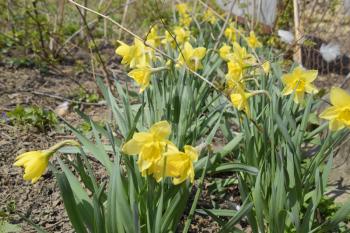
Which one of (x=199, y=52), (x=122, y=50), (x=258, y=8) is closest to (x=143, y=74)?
(x=122, y=50)

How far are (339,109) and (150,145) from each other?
709 millimetres

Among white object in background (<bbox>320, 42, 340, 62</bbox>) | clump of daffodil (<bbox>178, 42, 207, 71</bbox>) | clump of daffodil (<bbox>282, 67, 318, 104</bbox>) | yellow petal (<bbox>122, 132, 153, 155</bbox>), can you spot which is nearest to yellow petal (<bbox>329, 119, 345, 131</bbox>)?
clump of daffodil (<bbox>282, 67, 318, 104</bbox>)

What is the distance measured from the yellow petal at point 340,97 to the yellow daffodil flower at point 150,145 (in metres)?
0.63

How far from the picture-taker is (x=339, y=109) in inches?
55.4

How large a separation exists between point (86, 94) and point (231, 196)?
5.87 feet

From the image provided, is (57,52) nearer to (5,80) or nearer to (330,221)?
(5,80)

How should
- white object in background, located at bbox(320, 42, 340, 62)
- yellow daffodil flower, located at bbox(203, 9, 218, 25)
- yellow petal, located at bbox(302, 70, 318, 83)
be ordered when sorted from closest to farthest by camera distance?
yellow petal, located at bbox(302, 70, 318, 83), white object in background, located at bbox(320, 42, 340, 62), yellow daffodil flower, located at bbox(203, 9, 218, 25)

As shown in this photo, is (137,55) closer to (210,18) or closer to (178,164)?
(178,164)

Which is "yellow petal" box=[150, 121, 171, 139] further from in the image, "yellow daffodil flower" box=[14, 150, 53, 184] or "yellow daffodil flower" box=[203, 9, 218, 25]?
"yellow daffodil flower" box=[203, 9, 218, 25]

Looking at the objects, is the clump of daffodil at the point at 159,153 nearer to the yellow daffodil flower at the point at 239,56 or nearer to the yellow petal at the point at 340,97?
the yellow petal at the point at 340,97

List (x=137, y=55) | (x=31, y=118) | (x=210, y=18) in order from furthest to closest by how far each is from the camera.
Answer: (x=210, y=18)
(x=31, y=118)
(x=137, y=55)

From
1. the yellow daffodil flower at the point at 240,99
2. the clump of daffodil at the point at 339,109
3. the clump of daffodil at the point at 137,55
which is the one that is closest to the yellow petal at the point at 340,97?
the clump of daffodil at the point at 339,109

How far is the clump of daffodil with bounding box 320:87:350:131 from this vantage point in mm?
1382

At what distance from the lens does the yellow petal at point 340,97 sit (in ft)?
4.52
